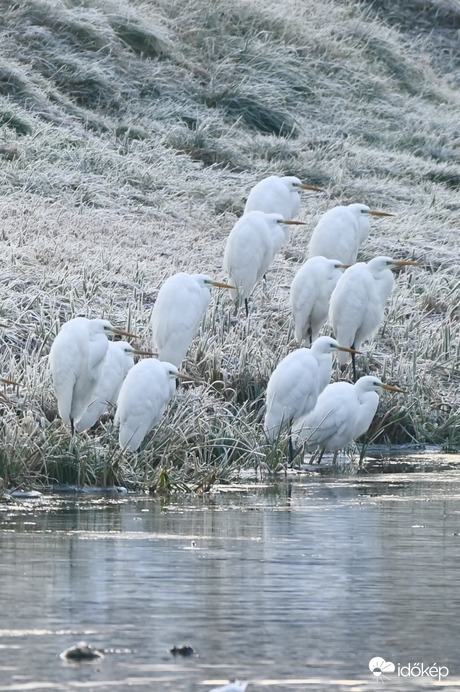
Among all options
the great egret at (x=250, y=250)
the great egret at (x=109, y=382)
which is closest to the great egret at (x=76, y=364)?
the great egret at (x=109, y=382)

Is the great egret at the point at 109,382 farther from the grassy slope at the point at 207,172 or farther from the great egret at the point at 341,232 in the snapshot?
the great egret at the point at 341,232

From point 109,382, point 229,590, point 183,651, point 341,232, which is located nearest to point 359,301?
point 341,232

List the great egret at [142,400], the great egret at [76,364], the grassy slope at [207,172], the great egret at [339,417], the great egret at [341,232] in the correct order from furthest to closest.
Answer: the great egret at [341,232] < the grassy slope at [207,172] < the great egret at [339,417] < the great egret at [76,364] < the great egret at [142,400]

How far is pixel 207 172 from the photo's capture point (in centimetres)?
2008

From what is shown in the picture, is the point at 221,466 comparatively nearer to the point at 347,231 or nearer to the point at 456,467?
the point at 456,467

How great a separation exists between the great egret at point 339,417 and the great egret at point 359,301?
46.2 inches

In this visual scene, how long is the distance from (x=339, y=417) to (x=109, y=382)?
5.13 ft

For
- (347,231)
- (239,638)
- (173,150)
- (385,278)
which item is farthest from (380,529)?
(173,150)

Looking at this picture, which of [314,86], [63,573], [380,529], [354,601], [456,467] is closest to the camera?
[354,601]

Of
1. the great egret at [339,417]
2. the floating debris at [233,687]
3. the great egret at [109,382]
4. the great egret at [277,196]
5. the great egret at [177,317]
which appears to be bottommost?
the great egret at [339,417]

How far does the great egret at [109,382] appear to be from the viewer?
9.79 meters

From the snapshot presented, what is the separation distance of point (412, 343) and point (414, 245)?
4220mm

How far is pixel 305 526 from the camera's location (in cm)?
762

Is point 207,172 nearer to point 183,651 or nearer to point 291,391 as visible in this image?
point 291,391
